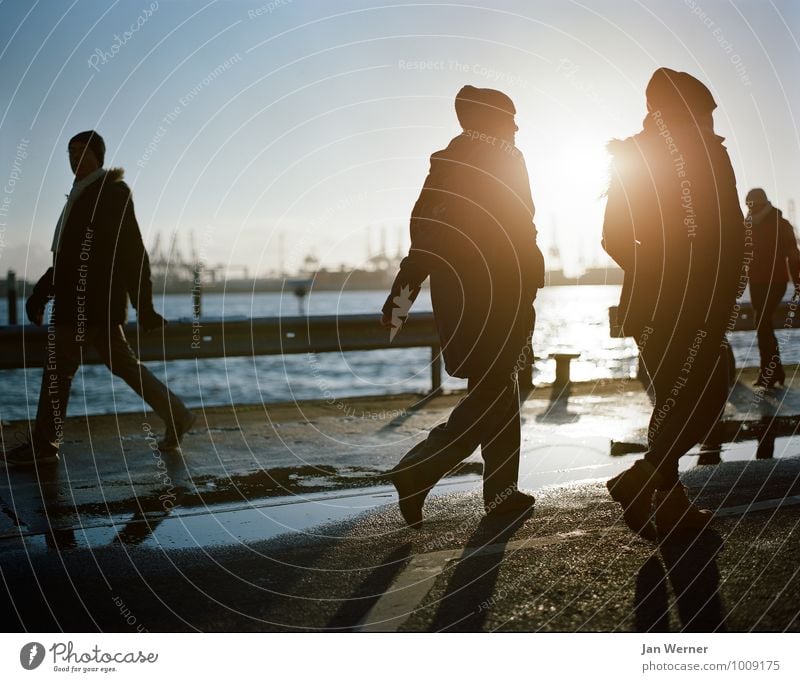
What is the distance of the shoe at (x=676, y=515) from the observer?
4.79 meters

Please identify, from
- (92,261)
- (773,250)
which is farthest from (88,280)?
(773,250)

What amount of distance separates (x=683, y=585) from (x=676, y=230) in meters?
1.77

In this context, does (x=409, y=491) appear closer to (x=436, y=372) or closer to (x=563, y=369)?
(x=436, y=372)

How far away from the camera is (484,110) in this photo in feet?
16.9

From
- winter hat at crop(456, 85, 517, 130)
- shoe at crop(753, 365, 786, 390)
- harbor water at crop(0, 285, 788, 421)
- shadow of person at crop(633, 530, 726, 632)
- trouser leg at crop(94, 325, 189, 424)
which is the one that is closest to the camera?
shadow of person at crop(633, 530, 726, 632)

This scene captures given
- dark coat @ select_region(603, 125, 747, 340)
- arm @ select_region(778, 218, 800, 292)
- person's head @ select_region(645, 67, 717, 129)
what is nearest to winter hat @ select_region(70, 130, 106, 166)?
dark coat @ select_region(603, 125, 747, 340)

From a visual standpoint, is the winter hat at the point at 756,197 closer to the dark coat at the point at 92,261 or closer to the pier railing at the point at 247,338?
the pier railing at the point at 247,338

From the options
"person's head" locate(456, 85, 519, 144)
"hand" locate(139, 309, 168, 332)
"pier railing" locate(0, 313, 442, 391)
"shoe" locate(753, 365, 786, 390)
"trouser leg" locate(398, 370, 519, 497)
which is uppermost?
"person's head" locate(456, 85, 519, 144)

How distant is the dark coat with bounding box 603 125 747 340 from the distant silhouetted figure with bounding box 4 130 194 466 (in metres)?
3.67

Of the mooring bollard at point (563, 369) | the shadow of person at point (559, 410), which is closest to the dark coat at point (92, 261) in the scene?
the shadow of person at point (559, 410)

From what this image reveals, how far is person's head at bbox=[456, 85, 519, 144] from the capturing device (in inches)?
203

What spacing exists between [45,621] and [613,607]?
6.72 ft

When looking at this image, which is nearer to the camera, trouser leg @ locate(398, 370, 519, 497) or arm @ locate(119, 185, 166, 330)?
trouser leg @ locate(398, 370, 519, 497)

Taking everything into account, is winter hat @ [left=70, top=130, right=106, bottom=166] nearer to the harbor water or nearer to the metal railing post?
the harbor water
